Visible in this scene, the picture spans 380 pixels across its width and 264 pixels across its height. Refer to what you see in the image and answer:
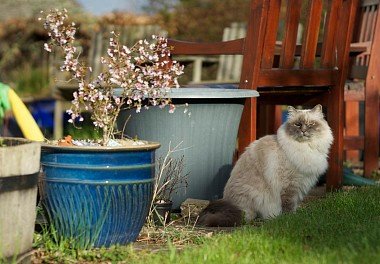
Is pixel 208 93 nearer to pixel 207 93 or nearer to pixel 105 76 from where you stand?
pixel 207 93

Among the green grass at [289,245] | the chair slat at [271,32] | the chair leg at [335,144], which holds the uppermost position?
the chair slat at [271,32]

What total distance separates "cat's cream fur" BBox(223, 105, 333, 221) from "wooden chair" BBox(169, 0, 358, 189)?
1.14ft

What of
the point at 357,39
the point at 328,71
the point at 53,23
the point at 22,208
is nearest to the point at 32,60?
the point at 357,39

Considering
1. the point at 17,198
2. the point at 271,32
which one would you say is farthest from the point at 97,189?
the point at 271,32

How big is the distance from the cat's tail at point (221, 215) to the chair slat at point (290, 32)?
4.26 ft

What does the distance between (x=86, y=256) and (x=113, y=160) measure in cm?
45

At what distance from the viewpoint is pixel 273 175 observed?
5.06m

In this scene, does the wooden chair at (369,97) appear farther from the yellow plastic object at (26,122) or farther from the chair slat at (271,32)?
the yellow plastic object at (26,122)

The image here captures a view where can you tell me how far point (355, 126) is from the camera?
7.74m

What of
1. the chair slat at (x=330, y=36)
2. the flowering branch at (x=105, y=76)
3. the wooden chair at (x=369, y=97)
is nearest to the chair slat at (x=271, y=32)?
the chair slat at (x=330, y=36)

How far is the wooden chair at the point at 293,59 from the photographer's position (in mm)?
5402

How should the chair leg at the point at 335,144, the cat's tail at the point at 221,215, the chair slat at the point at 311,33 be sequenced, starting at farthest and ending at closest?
the chair leg at the point at 335,144
the chair slat at the point at 311,33
the cat's tail at the point at 221,215

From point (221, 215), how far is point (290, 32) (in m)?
1.62

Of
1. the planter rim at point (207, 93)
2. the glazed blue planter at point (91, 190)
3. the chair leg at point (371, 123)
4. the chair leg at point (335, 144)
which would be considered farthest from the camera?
the chair leg at point (371, 123)
